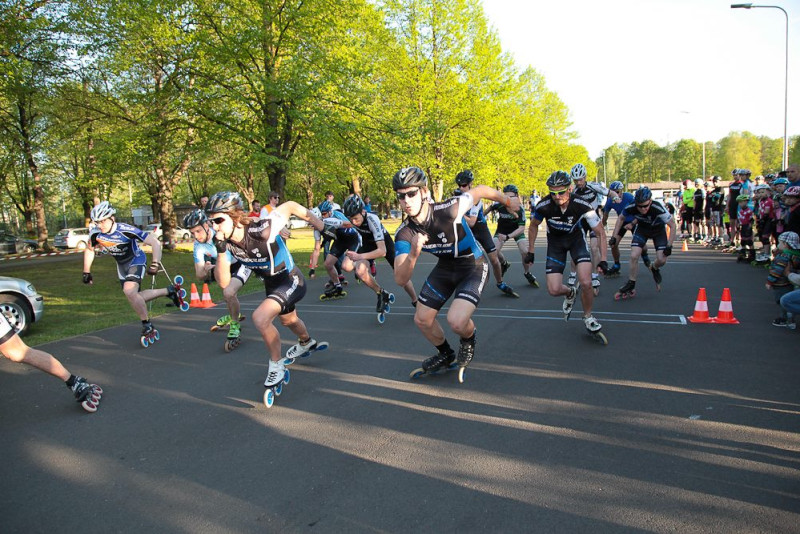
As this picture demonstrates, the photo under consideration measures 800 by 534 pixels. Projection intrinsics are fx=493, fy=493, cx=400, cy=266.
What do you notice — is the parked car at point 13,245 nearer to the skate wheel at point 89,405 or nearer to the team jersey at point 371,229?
the team jersey at point 371,229

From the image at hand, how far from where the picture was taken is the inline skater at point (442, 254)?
16.0 ft

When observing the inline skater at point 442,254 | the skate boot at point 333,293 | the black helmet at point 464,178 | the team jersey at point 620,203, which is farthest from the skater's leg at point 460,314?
the team jersey at point 620,203

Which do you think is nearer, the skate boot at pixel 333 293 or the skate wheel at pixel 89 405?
the skate wheel at pixel 89 405

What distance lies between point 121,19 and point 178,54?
200 centimetres

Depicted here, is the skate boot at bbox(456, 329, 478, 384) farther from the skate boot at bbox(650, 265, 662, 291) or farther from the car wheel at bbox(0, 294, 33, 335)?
the car wheel at bbox(0, 294, 33, 335)

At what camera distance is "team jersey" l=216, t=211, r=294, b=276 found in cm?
537

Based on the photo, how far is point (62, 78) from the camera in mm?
19750

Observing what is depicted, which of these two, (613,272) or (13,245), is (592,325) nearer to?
(613,272)

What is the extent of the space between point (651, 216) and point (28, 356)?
32.3 feet

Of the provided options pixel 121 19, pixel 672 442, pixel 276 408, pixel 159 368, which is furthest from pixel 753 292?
pixel 121 19

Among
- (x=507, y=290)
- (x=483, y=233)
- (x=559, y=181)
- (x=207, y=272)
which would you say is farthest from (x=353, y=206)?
(x=507, y=290)

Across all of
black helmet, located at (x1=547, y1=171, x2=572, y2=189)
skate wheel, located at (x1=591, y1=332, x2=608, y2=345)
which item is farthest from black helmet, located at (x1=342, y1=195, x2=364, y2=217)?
skate wheel, located at (x1=591, y1=332, x2=608, y2=345)

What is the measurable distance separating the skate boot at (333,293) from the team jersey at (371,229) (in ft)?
7.28

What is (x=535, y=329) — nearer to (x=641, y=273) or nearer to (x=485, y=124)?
(x=641, y=273)
